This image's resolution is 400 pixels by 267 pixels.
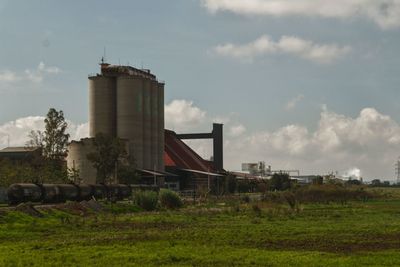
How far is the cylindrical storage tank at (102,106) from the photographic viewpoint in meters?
159

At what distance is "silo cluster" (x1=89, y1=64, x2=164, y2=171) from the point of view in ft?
513

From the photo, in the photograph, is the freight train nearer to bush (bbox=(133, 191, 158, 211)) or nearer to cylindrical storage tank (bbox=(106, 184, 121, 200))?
cylindrical storage tank (bbox=(106, 184, 121, 200))

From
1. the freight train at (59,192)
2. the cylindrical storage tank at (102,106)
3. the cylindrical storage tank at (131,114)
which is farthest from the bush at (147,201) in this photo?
the cylindrical storage tank at (102,106)

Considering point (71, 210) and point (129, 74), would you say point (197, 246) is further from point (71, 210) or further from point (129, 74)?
point (129, 74)

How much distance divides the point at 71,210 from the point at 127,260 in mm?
41463

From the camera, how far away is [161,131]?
551ft

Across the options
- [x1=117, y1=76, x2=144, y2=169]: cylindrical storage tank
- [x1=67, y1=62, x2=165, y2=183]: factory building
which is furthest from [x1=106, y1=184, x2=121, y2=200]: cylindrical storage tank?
[x1=117, y1=76, x2=144, y2=169]: cylindrical storage tank

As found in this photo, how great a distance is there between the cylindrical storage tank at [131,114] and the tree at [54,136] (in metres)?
21.2

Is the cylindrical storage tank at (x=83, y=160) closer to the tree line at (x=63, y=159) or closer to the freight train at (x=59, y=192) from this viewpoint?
the tree line at (x=63, y=159)

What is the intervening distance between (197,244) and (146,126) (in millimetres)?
125986

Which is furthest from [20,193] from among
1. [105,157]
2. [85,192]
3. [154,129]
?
[154,129]

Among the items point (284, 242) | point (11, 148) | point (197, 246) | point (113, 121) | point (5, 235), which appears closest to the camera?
point (197, 246)

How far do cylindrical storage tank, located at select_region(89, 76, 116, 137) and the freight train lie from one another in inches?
2108

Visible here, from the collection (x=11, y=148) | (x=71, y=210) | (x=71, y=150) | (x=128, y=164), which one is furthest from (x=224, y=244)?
(x=11, y=148)
